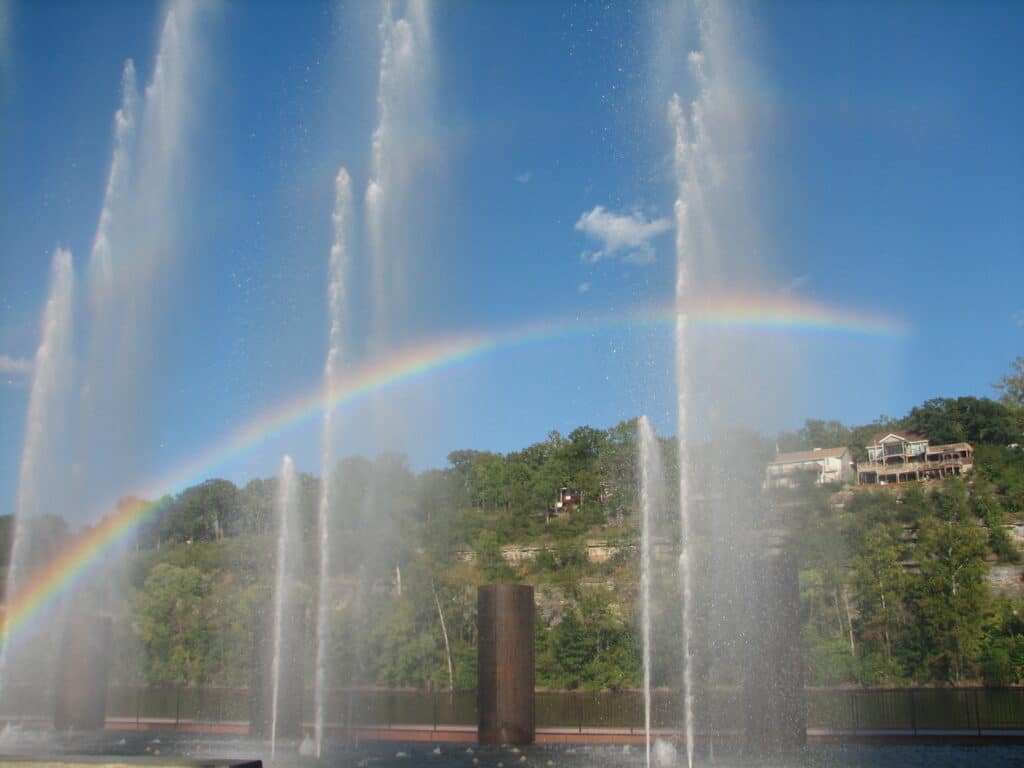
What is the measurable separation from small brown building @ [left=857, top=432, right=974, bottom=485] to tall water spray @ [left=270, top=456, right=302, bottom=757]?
7390cm

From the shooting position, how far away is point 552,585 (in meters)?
55.6

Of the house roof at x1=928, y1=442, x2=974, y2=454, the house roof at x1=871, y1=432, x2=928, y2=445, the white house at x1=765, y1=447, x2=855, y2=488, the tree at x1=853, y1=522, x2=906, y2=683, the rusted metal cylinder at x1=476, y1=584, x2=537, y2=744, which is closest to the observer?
the rusted metal cylinder at x1=476, y1=584, x2=537, y2=744

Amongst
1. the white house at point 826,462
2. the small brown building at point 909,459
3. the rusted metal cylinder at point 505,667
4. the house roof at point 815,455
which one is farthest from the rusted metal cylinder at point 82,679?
the house roof at point 815,455

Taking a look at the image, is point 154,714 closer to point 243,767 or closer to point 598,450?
point 243,767

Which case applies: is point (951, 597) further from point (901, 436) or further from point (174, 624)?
point (901, 436)

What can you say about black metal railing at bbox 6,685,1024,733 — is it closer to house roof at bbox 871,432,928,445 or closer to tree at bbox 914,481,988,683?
tree at bbox 914,481,988,683

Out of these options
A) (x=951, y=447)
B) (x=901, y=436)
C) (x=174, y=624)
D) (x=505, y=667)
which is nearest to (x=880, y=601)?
(x=505, y=667)

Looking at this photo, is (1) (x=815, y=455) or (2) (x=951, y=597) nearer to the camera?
(2) (x=951, y=597)

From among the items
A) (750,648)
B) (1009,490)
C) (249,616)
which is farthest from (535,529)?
(750,648)

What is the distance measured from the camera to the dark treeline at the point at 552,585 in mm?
44344

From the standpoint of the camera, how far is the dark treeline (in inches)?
1746

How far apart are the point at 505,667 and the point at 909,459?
8297cm

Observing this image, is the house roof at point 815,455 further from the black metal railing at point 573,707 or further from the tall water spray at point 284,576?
the tall water spray at point 284,576

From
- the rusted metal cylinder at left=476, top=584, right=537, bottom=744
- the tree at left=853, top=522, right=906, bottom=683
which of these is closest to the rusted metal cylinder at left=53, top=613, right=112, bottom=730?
the rusted metal cylinder at left=476, top=584, right=537, bottom=744
